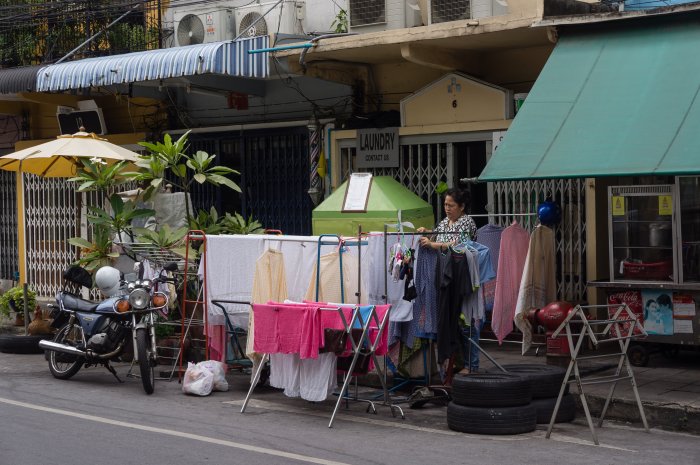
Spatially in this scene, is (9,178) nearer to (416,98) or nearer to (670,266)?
(416,98)

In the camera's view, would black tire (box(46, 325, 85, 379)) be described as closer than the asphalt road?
No

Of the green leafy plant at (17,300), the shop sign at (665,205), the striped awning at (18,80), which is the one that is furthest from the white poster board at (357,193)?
the green leafy plant at (17,300)

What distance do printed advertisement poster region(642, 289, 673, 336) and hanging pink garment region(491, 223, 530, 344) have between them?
4.94 ft

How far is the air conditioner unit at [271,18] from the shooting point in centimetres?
1426

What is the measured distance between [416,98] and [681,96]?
14.5ft

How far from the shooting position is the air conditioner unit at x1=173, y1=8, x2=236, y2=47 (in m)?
14.9

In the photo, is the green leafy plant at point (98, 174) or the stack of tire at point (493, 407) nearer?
the stack of tire at point (493, 407)

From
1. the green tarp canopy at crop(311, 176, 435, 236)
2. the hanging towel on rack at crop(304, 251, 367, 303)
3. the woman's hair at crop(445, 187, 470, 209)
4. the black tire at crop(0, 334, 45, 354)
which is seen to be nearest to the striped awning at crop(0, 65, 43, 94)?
the black tire at crop(0, 334, 45, 354)

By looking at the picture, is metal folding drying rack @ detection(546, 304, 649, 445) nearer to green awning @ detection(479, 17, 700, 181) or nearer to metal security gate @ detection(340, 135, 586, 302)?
green awning @ detection(479, 17, 700, 181)

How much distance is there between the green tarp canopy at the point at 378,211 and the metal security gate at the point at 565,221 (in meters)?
1.12

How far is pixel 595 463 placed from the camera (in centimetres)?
734

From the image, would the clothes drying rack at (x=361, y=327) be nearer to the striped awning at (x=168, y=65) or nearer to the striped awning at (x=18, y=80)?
the striped awning at (x=168, y=65)

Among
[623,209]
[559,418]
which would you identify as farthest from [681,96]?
[559,418]

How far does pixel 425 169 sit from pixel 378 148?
0.72 meters
